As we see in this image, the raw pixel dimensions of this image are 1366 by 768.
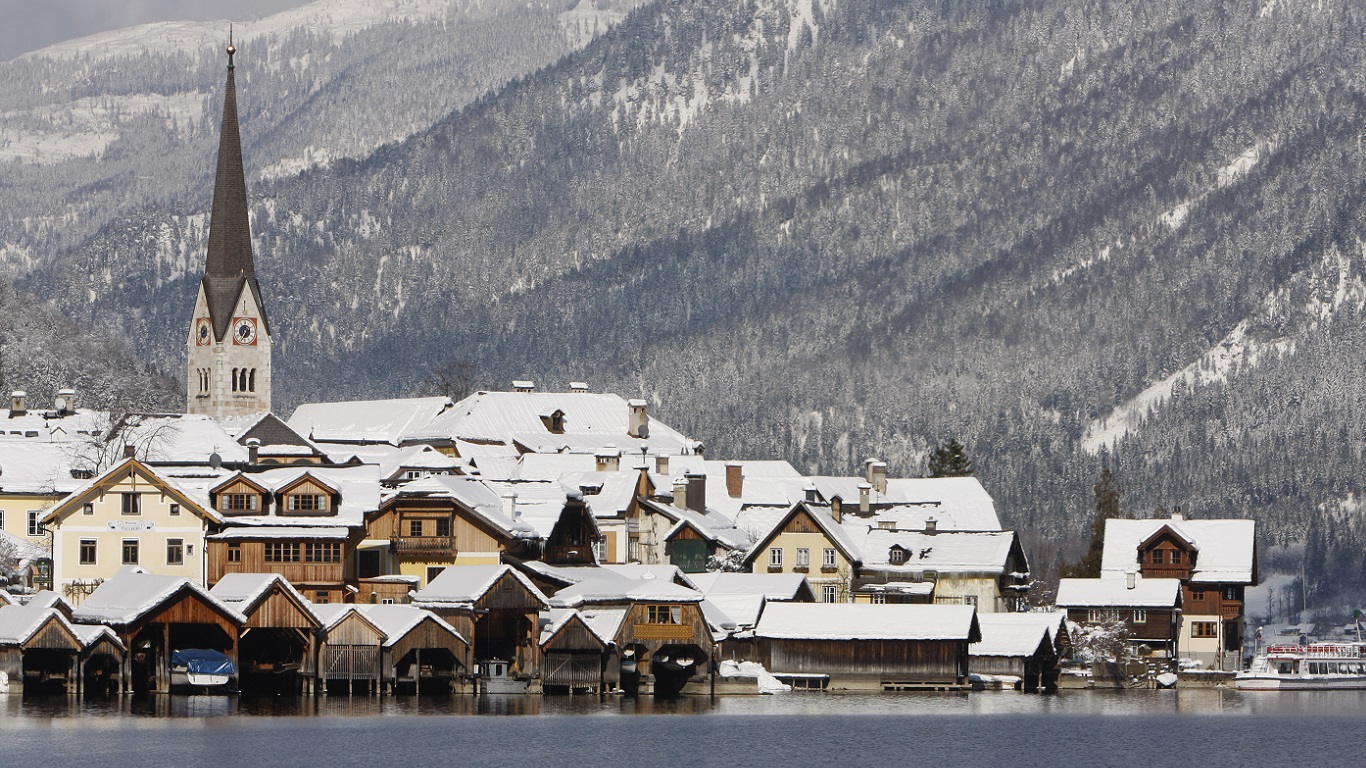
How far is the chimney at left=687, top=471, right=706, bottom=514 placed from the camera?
583 feet

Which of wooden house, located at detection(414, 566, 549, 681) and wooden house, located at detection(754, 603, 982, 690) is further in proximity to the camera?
wooden house, located at detection(754, 603, 982, 690)

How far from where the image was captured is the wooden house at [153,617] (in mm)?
124375

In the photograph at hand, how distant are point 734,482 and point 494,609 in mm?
59665

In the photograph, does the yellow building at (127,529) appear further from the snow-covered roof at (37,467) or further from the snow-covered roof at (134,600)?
the snow-covered roof at (37,467)

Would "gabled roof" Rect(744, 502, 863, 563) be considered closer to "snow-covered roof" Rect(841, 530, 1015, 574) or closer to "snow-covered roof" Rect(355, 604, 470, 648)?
"snow-covered roof" Rect(841, 530, 1015, 574)

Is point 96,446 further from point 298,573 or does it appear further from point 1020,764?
point 1020,764

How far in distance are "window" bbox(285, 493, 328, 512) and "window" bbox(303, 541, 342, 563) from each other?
2744 mm

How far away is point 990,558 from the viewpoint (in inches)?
6476

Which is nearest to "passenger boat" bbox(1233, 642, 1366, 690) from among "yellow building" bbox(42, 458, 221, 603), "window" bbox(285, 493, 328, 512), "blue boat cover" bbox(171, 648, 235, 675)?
"window" bbox(285, 493, 328, 512)

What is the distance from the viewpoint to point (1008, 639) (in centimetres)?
14762

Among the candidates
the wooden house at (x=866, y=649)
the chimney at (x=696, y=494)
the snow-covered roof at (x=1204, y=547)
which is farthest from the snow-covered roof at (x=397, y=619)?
the snow-covered roof at (x=1204, y=547)

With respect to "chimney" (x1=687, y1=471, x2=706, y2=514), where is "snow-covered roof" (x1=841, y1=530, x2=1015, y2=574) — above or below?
below

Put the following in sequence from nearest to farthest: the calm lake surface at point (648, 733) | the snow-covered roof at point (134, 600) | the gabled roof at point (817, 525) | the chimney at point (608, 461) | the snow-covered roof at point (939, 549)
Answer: the calm lake surface at point (648, 733)
the snow-covered roof at point (134, 600)
the gabled roof at point (817, 525)
the snow-covered roof at point (939, 549)
the chimney at point (608, 461)

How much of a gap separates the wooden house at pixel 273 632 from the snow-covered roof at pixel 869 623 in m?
25.0
